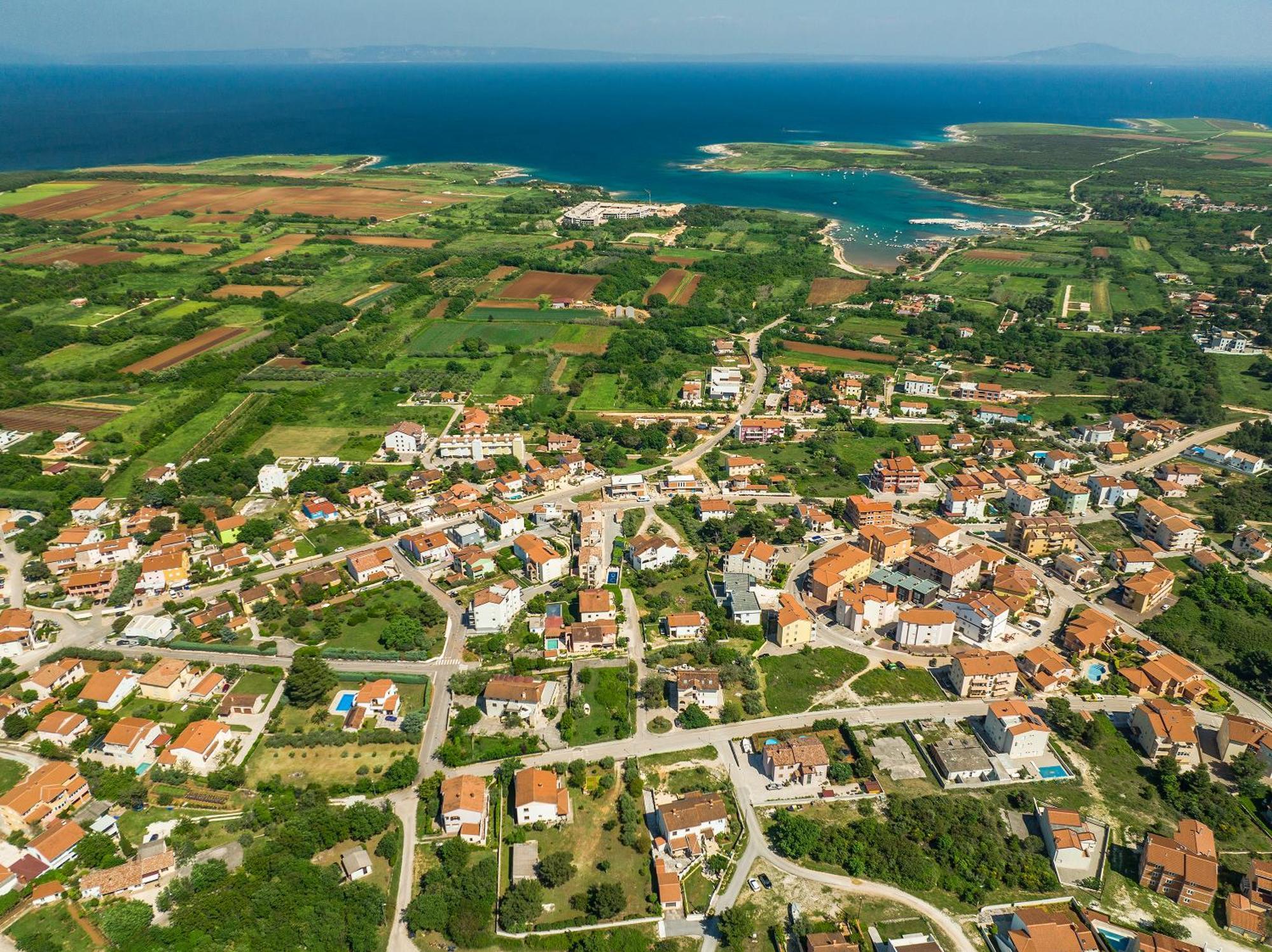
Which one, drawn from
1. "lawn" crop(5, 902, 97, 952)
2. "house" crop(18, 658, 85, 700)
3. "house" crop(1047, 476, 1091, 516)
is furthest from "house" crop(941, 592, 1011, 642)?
"house" crop(18, 658, 85, 700)

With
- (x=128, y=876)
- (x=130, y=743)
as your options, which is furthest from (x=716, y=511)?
(x=128, y=876)

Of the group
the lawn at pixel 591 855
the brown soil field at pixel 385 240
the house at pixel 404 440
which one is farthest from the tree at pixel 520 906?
the brown soil field at pixel 385 240

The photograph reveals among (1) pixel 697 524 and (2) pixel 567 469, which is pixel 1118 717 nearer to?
(1) pixel 697 524

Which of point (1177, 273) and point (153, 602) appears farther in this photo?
point (1177, 273)

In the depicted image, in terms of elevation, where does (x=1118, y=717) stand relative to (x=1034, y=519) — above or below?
below

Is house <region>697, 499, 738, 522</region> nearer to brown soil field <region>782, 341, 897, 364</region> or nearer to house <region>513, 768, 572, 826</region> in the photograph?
house <region>513, 768, 572, 826</region>

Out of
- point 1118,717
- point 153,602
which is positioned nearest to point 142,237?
point 153,602

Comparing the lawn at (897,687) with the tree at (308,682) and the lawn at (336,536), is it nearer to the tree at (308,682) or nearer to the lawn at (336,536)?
the tree at (308,682)
